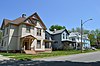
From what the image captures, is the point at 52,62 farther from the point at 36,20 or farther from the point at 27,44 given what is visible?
the point at 36,20

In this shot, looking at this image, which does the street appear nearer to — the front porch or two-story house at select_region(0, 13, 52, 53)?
the front porch

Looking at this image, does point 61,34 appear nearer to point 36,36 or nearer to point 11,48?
point 36,36

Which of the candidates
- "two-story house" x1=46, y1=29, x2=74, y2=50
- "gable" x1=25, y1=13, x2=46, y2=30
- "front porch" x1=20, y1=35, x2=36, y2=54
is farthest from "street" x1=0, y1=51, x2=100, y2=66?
"two-story house" x1=46, y1=29, x2=74, y2=50

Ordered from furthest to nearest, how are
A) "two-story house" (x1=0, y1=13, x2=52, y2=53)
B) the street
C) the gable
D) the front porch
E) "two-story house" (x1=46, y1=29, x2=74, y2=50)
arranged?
"two-story house" (x1=46, y1=29, x2=74, y2=50) → the gable → "two-story house" (x1=0, y1=13, x2=52, y2=53) → the front porch → the street

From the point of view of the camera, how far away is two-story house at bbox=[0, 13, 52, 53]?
125ft

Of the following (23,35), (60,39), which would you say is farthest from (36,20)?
(60,39)

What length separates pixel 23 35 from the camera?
3822cm

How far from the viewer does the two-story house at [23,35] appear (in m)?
38.2

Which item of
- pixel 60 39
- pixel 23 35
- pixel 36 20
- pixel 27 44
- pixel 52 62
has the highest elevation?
pixel 36 20

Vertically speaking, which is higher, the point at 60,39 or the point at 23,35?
the point at 23,35

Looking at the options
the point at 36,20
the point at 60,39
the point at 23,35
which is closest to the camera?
the point at 23,35

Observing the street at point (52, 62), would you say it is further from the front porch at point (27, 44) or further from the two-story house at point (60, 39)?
the two-story house at point (60, 39)

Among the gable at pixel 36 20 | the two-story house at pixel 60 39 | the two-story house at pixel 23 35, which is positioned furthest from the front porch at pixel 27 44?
the two-story house at pixel 60 39

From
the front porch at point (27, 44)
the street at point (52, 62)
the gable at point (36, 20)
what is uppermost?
the gable at point (36, 20)
